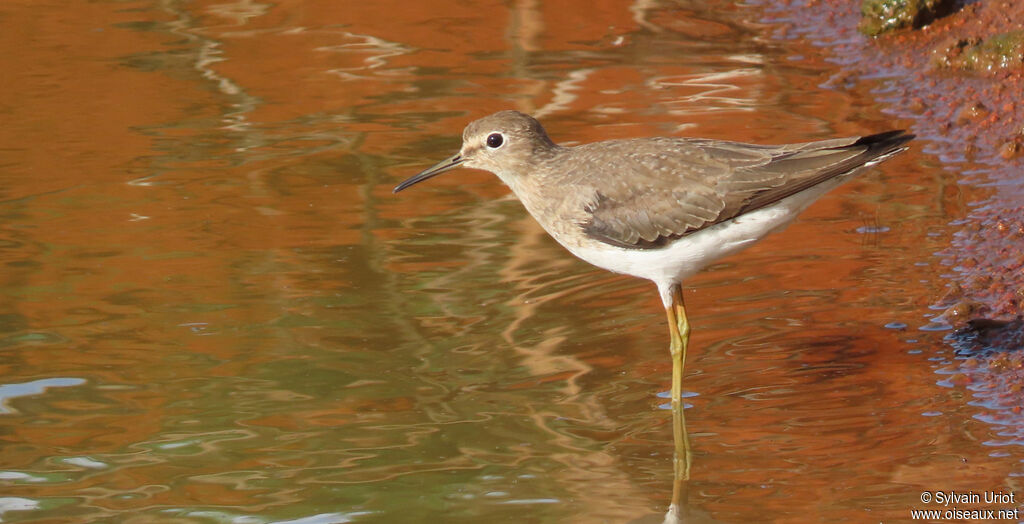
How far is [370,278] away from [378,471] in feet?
7.47

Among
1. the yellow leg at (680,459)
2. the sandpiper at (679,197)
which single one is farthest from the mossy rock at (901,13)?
the yellow leg at (680,459)

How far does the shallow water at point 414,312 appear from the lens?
6027 mm

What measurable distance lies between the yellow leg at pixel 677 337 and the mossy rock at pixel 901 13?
584 cm

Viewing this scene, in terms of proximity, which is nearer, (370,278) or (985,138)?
(370,278)

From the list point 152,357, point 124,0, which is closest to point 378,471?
point 152,357

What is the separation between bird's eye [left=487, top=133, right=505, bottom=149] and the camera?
301 inches

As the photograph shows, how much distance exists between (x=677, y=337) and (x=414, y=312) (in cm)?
163

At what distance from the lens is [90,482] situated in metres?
6.05

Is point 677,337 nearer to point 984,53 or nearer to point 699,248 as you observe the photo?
point 699,248

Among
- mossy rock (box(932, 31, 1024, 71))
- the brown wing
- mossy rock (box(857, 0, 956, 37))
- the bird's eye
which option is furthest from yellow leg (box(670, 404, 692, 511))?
mossy rock (box(857, 0, 956, 37))

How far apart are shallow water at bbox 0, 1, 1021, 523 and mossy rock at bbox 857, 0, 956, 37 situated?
76 cm

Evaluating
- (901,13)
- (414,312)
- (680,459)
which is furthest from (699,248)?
(901,13)

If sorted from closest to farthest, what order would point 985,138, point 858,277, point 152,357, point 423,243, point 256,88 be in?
point 152,357, point 858,277, point 423,243, point 985,138, point 256,88

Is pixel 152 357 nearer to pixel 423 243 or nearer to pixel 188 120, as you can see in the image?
pixel 423 243
